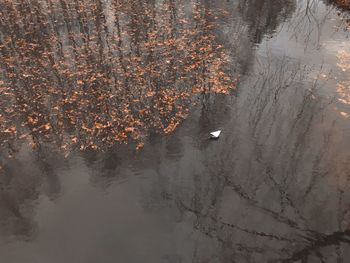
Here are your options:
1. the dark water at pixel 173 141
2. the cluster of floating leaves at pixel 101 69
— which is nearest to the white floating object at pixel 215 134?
the dark water at pixel 173 141

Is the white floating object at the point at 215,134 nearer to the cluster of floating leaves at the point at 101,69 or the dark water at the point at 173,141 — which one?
the dark water at the point at 173,141

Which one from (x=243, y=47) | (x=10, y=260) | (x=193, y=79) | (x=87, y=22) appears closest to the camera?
(x=10, y=260)

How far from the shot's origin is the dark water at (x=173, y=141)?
25.2 feet

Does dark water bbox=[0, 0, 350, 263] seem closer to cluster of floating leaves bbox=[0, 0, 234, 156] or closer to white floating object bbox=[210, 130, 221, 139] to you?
→ cluster of floating leaves bbox=[0, 0, 234, 156]

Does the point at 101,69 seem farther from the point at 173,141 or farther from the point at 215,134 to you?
the point at 215,134

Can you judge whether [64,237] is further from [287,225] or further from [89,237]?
[287,225]

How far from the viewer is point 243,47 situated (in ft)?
45.8

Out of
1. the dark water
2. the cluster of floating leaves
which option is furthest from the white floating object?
the cluster of floating leaves

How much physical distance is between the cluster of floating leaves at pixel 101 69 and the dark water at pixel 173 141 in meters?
0.06

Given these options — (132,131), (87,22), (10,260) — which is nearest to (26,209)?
(10,260)

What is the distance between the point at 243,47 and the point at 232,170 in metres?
6.76

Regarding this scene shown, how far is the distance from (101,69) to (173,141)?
14.9 feet

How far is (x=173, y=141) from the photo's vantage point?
980cm

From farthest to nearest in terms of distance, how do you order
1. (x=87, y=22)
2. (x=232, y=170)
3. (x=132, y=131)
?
(x=87, y=22) < (x=132, y=131) < (x=232, y=170)
